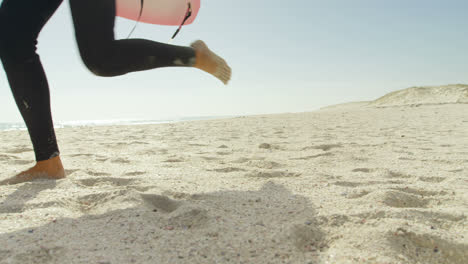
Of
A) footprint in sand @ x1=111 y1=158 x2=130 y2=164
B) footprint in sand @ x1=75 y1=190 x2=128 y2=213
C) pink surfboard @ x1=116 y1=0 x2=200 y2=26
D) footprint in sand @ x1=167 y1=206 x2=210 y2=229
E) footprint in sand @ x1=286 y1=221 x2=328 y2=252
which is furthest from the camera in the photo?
footprint in sand @ x1=111 y1=158 x2=130 y2=164

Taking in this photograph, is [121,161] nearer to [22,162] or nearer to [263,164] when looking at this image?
[22,162]

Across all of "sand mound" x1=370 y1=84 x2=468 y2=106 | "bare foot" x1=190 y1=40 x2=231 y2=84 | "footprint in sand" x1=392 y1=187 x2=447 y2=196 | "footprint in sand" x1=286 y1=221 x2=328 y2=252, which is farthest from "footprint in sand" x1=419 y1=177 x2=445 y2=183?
"sand mound" x1=370 y1=84 x2=468 y2=106

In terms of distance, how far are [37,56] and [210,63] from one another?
82 centimetres

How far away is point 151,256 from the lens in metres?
0.89

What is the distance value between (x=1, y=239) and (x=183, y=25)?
136cm

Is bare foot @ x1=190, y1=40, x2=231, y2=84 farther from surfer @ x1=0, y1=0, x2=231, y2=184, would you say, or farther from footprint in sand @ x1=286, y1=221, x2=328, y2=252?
footprint in sand @ x1=286, y1=221, x2=328, y2=252

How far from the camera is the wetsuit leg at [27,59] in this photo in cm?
147

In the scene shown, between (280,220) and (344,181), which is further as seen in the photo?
(344,181)

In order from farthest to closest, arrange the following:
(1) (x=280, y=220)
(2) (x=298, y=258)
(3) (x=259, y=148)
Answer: (3) (x=259, y=148), (1) (x=280, y=220), (2) (x=298, y=258)

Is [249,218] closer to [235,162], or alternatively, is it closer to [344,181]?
[344,181]

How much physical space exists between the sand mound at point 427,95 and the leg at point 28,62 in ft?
46.7

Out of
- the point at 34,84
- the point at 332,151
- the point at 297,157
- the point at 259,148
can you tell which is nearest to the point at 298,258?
the point at 34,84

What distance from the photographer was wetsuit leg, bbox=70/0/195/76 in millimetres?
1371

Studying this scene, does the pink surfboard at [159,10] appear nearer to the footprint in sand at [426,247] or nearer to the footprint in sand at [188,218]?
the footprint in sand at [188,218]
